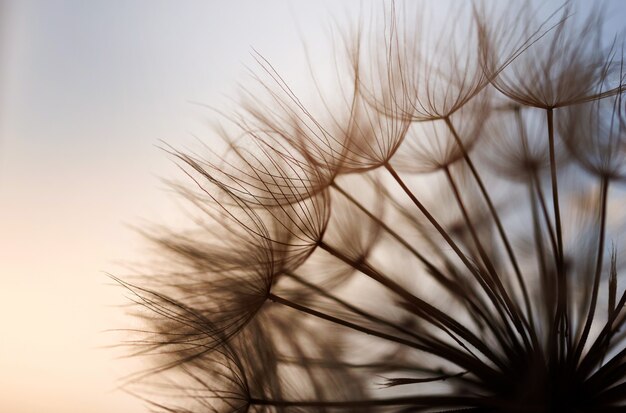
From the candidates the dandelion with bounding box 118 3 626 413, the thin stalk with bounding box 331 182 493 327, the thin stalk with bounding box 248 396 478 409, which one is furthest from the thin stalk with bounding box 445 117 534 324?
the thin stalk with bounding box 248 396 478 409

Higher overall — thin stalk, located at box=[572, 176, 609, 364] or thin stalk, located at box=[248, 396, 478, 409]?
thin stalk, located at box=[572, 176, 609, 364]

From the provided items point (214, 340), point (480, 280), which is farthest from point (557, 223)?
point (214, 340)

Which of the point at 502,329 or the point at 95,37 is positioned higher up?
the point at 95,37

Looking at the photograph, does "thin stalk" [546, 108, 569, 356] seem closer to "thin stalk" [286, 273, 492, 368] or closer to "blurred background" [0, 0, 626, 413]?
"thin stalk" [286, 273, 492, 368]

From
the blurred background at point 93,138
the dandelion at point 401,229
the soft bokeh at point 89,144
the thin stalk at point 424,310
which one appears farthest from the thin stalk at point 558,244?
the soft bokeh at point 89,144

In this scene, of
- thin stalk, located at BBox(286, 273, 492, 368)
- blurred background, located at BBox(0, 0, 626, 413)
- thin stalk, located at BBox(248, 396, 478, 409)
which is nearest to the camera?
thin stalk, located at BBox(248, 396, 478, 409)

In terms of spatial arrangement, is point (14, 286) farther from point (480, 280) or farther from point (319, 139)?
point (480, 280)
